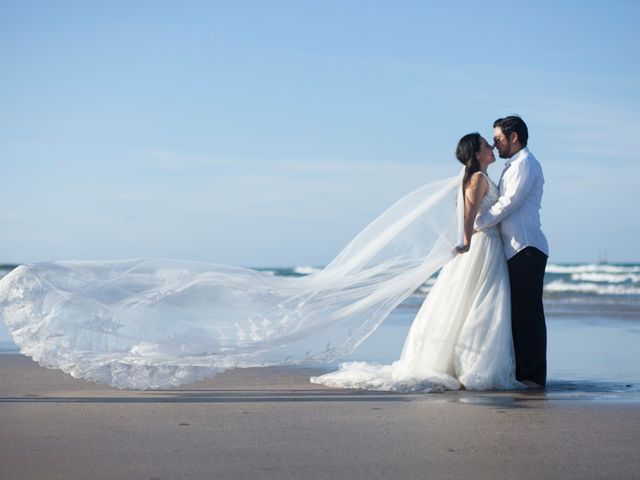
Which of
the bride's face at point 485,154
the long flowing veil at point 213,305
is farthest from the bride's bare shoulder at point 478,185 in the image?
the long flowing veil at point 213,305

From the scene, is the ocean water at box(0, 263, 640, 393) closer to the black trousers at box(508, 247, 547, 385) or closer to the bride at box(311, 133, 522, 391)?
the black trousers at box(508, 247, 547, 385)

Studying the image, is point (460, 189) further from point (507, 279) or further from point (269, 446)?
point (269, 446)

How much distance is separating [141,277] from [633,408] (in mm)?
3893

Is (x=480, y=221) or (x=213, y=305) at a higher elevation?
(x=480, y=221)

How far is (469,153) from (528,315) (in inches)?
57.9

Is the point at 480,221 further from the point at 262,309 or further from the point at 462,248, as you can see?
the point at 262,309

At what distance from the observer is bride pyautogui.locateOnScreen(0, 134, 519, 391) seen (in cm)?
730

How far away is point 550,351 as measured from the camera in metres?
11.2

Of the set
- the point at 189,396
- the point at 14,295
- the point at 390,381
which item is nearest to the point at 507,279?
the point at 390,381

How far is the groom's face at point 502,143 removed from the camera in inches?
326

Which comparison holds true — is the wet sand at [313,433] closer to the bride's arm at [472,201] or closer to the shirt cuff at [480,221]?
the bride's arm at [472,201]

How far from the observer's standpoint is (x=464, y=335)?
25.9 feet

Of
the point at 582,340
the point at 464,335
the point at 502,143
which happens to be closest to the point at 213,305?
the point at 464,335

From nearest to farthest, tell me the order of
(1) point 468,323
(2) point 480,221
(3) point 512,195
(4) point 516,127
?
(1) point 468,323, (3) point 512,195, (2) point 480,221, (4) point 516,127
